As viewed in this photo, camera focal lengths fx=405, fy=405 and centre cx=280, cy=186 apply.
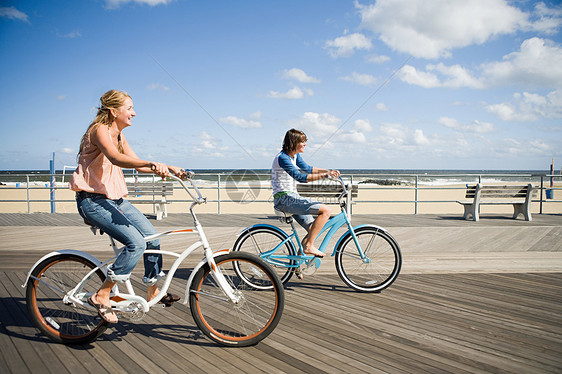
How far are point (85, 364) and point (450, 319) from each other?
8.70 feet

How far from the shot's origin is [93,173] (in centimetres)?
261

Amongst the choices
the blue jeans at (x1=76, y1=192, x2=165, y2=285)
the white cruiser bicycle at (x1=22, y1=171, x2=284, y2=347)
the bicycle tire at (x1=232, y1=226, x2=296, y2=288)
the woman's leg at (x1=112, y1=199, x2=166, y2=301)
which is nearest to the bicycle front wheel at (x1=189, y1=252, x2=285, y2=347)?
the white cruiser bicycle at (x1=22, y1=171, x2=284, y2=347)

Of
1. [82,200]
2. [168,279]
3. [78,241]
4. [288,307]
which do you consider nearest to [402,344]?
[288,307]

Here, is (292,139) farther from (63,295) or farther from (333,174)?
(63,295)

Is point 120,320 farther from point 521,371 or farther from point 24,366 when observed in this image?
point 521,371

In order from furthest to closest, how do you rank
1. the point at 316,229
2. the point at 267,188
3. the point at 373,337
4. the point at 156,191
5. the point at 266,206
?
1. the point at 266,206
2. the point at 156,191
3. the point at 267,188
4. the point at 316,229
5. the point at 373,337

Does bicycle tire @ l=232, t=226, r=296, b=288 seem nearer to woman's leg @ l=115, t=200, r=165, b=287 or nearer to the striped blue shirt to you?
the striped blue shirt

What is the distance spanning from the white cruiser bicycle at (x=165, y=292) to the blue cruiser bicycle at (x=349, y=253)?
1.04 metres

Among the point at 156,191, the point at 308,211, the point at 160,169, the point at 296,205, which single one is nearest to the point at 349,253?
the point at 308,211

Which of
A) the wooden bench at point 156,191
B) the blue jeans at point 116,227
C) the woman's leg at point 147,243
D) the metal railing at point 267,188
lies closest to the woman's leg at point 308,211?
the metal railing at point 267,188

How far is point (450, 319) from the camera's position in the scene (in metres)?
3.22

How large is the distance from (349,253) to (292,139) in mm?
1244

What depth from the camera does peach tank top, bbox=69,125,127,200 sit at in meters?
2.57

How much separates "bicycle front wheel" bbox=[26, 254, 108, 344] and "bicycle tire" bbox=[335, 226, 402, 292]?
219 centimetres
